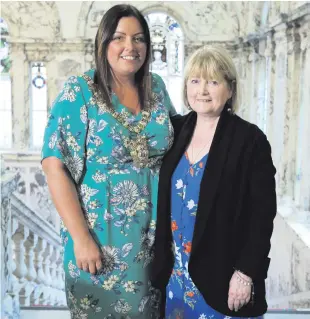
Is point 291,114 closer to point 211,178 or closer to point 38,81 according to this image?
point 211,178

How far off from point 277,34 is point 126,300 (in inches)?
140

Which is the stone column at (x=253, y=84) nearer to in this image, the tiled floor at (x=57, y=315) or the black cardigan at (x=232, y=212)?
the tiled floor at (x=57, y=315)

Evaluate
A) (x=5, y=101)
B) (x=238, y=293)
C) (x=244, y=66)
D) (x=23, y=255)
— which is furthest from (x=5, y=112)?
(x=238, y=293)

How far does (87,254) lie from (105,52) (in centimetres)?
69

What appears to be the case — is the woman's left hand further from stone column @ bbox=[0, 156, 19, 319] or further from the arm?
stone column @ bbox=[0, 156, 19, 319]

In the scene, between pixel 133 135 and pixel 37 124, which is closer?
pixel 133 135

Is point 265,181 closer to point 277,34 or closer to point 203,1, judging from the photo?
point 277,34

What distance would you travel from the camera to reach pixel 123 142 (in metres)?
1.67

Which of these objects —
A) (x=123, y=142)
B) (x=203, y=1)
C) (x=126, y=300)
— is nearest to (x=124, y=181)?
(x=123, y=142)

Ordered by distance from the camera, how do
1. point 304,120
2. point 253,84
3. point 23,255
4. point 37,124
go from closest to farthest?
1. point 23,255
2. point 304,120
3. point 253,84
4. point 37,124

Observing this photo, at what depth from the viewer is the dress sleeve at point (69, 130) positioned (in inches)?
63.8

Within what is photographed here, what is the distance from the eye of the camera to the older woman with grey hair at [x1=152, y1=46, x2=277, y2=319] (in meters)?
1.58

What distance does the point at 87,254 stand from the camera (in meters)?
1.65

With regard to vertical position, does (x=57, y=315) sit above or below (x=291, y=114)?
below
